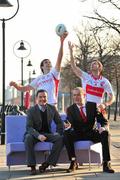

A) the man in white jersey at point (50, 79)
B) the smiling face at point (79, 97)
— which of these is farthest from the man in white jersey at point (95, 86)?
the man in white jersey at point (50, 79)

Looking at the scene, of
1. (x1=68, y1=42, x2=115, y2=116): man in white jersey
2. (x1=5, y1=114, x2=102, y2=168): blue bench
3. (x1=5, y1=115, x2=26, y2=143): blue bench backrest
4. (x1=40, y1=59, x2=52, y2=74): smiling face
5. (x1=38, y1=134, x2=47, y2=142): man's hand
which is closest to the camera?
(x1=38, y1=134, x2=47, y2=142): man's hand

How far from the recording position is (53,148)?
31.7ft

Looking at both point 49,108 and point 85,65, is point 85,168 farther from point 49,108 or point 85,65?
point 85,65

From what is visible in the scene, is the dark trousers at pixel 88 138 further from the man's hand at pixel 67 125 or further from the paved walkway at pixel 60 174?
the paved walkway at pixel 60 174

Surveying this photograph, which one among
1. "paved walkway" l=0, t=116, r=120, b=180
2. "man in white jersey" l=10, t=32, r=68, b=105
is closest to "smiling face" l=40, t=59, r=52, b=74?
"man in white jersey" l=10, t=32, r=68, b=105

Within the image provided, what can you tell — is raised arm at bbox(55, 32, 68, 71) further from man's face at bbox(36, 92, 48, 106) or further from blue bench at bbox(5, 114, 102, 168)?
blue bench at bbox(5, 114, 102, 168)

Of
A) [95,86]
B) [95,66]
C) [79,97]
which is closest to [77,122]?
[79,97]

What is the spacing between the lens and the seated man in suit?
9695mm

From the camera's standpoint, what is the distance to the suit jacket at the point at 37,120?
9.72m

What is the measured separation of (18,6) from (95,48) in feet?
80.2

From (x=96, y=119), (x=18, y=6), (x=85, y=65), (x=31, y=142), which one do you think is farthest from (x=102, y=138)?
(x=85, y=65)

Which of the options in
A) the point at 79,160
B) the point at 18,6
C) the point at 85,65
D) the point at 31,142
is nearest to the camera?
the point at 31,142

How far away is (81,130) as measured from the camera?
987 cm

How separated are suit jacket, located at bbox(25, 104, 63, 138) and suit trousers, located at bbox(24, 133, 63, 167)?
12 cm
